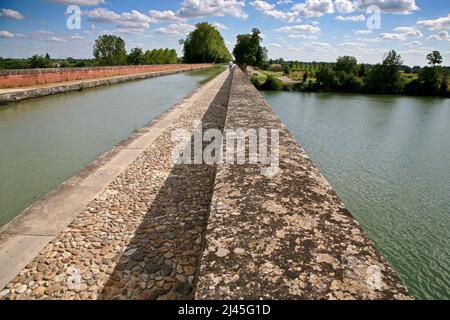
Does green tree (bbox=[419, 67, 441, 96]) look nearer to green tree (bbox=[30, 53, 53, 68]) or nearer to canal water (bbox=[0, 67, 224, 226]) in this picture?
canal water (bbox=[0, 67, 224, 226])

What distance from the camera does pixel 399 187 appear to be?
716 cm

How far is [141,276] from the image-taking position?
266cm

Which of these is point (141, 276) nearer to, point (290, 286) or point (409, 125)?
point (290, 286)

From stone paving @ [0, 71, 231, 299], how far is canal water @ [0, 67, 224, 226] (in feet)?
4.52

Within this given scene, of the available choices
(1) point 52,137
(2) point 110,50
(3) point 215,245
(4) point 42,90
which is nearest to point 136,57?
(2) point 110,50

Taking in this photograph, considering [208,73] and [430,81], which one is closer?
[208,73]

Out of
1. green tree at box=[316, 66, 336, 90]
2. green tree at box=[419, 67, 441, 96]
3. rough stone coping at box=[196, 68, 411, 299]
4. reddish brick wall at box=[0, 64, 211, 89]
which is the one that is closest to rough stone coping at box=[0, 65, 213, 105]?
reddish brick wall at box=[0, 64, 211, 89]

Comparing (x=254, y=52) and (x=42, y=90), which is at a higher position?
(x=254, y=52)

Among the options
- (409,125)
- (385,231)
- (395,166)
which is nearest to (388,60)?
(409,125)

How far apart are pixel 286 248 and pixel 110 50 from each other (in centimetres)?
7700

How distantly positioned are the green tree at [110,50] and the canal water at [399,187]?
6280 cm

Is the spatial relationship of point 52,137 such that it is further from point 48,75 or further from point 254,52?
point 254,52

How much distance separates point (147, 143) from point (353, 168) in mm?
5815
